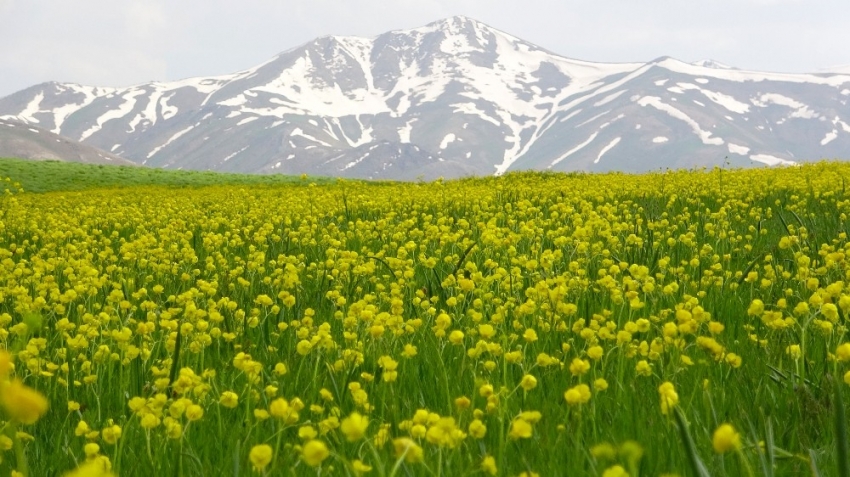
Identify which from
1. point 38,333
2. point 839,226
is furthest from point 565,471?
point 839,226

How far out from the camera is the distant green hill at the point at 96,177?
3725 cm

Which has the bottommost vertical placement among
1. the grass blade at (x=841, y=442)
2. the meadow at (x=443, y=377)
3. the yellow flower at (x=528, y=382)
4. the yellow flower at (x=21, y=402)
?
the meadow at (x=443, y=377)

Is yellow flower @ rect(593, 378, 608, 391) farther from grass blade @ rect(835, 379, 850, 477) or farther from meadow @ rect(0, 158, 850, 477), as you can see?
grass blade @ rect(835, 379, 850, 477)

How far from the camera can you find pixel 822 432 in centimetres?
279

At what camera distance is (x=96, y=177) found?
40375mm

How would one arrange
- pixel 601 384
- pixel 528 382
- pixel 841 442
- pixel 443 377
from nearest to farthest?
pixel 841 442
pixel 528 382
pixel 601 384
pixel 443 377

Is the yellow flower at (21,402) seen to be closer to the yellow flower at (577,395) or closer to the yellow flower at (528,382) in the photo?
the yellow flower at (577,395)

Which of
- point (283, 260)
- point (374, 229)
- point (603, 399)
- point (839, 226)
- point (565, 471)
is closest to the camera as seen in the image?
point (565, 471)

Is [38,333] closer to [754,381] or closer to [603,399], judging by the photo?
[603,399]


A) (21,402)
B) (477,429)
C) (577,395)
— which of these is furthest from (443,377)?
(21,402)

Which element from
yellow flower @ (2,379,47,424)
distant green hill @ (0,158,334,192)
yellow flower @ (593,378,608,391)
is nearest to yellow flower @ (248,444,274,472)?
yellow flower @ (2,379,47,424)

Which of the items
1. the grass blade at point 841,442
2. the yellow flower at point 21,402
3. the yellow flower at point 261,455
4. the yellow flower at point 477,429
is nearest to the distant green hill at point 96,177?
the yellow flower at point 477,429

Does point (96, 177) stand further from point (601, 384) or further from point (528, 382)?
point (528, 382)

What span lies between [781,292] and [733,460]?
11.1 ft
